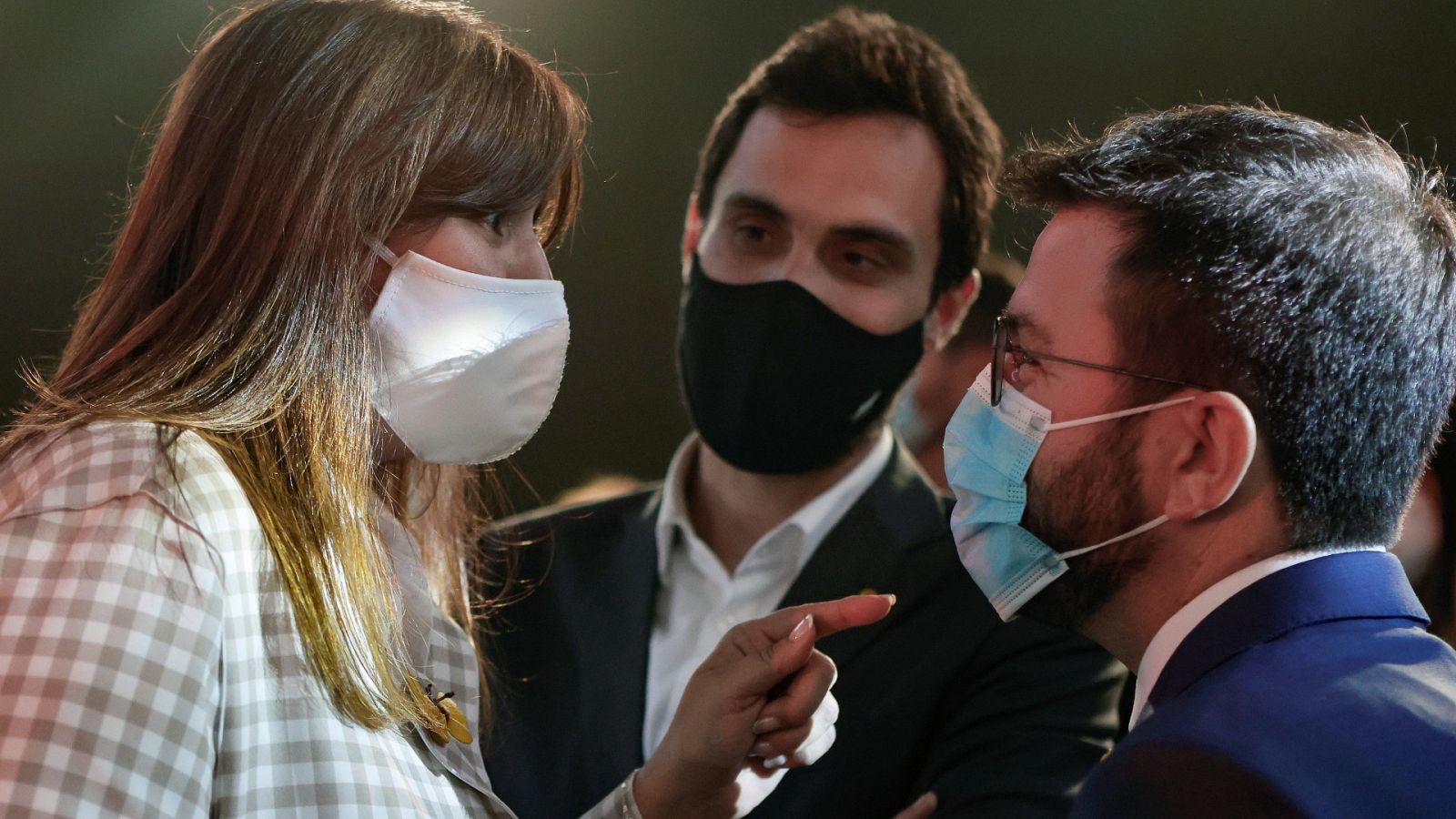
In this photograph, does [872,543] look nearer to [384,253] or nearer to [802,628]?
[802,628]

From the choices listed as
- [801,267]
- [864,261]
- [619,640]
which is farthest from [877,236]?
[619,640]

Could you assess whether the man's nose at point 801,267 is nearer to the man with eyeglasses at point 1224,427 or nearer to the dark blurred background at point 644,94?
the dark blurred background at point 644,94

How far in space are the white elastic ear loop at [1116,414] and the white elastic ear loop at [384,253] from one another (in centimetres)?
93

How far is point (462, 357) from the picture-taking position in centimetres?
180

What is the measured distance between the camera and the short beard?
1.67 meters

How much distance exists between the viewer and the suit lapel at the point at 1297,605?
146cm

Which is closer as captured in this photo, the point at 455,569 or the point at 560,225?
the point at 560,225

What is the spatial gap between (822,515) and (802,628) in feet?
2.28

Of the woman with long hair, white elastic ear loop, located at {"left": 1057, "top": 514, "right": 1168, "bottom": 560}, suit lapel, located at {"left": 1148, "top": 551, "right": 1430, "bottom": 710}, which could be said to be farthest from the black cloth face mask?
suit lapel, located at {"left": 1148, "top": 551, "right": 1430, "bottom": 710}

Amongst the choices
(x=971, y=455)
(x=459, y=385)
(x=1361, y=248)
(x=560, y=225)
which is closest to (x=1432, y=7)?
(x=1361, y=248)

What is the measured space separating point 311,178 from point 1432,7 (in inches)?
99.1

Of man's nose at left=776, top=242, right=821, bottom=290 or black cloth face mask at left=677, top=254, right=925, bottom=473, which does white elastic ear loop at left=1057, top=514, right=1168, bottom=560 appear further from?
man's nose at left=776, top=242, right=821, bottom=290

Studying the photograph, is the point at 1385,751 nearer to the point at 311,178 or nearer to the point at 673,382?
the point at 311,178

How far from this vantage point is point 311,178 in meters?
1.58
